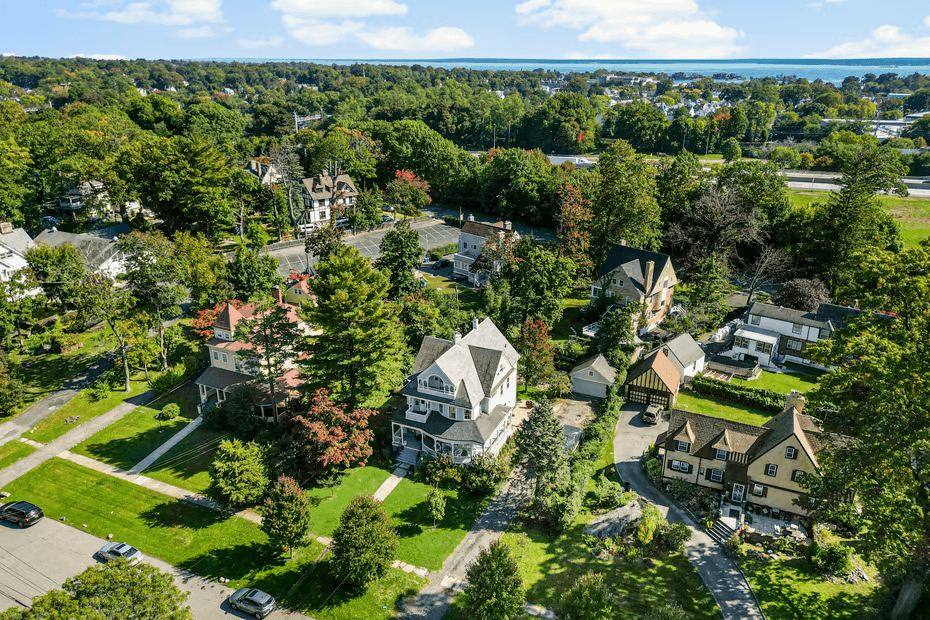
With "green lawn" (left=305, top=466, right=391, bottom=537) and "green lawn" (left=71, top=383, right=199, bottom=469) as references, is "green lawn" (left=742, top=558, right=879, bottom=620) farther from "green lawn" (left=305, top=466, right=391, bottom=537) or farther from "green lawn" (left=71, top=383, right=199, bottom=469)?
"green lawn" (left=71, top=383, right=199, bottom=469)

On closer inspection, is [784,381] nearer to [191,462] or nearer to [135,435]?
[191,462]

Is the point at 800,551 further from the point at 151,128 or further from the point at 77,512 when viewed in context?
the point at 151,128

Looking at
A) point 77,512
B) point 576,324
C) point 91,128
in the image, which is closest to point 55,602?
point 77,512

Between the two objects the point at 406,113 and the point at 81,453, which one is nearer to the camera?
the point at 81,453

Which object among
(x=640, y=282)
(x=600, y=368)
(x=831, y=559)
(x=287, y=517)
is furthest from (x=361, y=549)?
(x=640, y=282)

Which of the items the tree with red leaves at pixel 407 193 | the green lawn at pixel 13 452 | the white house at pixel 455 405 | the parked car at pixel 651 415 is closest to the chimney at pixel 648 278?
the parked car at pixel 651 415
